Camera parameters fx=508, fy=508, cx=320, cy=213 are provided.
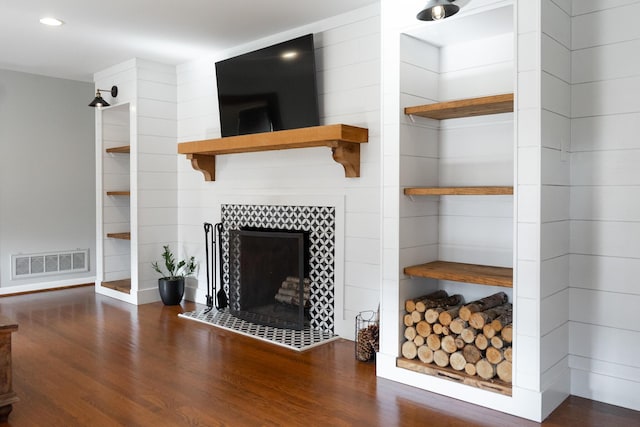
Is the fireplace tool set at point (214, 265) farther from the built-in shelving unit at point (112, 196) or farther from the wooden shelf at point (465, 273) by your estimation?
the wooden shelf at point (465, 273)

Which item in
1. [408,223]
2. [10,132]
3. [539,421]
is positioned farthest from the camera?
[10,132]

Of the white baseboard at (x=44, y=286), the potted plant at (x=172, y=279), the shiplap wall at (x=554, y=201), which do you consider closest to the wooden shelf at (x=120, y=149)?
the potted plant at (x=172, y=279)

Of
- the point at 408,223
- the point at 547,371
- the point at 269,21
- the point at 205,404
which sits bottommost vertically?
the point at 205,404

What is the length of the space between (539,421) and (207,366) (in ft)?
6.41

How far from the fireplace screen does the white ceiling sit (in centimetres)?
167

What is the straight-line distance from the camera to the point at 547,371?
2.55 metres

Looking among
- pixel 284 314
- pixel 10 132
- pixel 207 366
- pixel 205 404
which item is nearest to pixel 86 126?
pixel 10 132

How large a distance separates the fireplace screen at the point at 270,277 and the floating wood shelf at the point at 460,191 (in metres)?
1.25

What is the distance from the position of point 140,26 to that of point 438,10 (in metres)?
2.51

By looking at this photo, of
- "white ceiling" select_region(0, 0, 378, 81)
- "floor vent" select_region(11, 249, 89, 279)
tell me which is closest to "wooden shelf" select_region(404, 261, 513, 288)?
"white ceiling" select_region(0, 0, 378, 81)

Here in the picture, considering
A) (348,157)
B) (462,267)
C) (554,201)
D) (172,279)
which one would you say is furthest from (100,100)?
(554,201)

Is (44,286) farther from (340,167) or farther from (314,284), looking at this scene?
(340,167)

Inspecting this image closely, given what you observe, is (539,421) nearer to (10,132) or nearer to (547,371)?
(547,371)

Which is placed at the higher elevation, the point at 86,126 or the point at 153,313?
the point at 86,126
